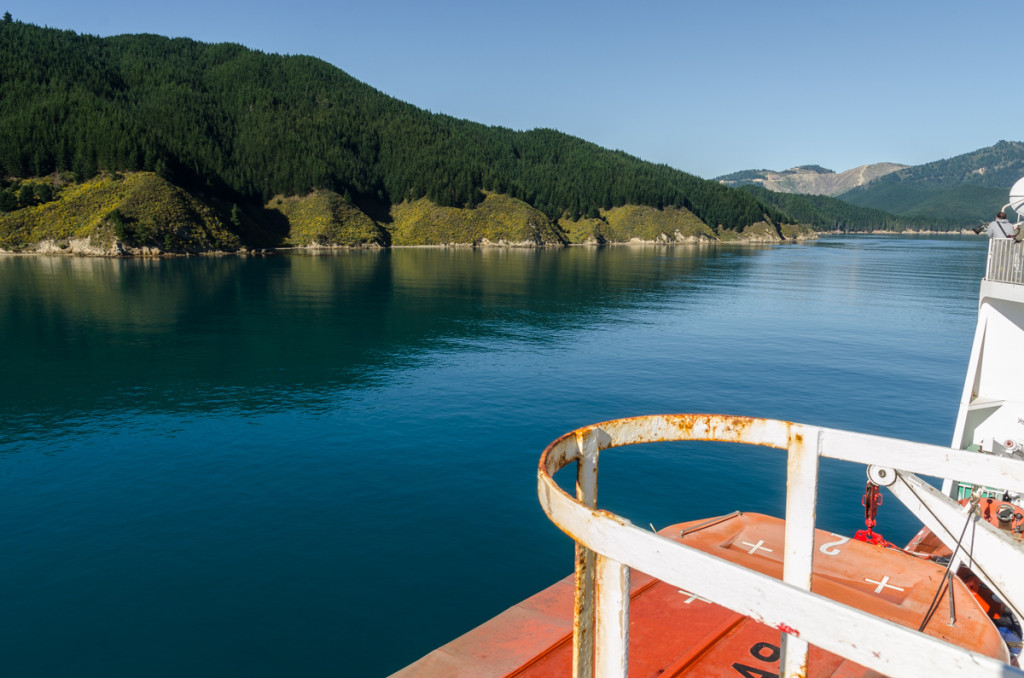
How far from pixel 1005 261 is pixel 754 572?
20.4 m

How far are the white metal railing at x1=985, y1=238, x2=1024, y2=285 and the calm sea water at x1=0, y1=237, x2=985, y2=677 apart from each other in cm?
972

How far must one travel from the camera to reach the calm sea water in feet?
53.8

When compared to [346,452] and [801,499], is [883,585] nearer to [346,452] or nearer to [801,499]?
[801,499]

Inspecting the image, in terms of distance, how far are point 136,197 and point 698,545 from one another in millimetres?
176748

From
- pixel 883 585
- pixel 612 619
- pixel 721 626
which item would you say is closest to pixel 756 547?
pixel 883 585

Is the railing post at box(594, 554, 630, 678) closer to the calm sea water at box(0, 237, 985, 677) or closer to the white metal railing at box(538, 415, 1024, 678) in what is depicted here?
the white metal railing at box(538, 415, 1024, 678)

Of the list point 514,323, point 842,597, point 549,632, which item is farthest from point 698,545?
point 514,323

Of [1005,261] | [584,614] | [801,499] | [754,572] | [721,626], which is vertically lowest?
[721,626]

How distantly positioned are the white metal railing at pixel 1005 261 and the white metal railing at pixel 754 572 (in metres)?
12.7

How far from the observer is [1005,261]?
62.8 ft

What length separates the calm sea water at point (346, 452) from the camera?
16391 millimetres

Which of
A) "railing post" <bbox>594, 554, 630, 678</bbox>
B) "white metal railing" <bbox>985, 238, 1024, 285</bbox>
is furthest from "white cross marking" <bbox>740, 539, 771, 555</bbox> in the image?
"railing post" <bbox>594, 554, 630, 678</bbox>

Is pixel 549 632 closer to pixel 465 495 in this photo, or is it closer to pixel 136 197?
pixel 465 495

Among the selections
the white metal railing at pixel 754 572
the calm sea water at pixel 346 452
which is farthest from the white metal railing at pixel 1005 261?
the white metal railing at pixel 754 572
